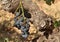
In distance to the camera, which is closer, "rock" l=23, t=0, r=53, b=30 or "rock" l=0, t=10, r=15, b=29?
"rock" l=23, t=0, r=53, b=30

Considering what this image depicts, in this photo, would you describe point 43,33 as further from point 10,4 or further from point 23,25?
point 10,4

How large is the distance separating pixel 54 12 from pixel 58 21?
0.88ft

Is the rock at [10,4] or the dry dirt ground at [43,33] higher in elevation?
the rock at [10,4]

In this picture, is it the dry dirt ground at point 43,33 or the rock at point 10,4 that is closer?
the dry dirt ground at point 43,33

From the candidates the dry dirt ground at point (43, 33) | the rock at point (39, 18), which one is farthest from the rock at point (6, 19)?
the rock at point (39, 18)

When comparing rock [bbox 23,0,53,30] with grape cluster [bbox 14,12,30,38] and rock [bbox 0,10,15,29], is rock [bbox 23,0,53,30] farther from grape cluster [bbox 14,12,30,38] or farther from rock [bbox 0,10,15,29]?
rock [bbox 0,10,15,29]

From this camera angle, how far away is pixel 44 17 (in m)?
4.83

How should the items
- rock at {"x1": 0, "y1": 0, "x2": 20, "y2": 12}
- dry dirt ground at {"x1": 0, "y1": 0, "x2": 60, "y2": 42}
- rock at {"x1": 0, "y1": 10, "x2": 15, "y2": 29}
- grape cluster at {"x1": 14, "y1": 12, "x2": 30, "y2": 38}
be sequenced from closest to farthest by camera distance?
dry dirt ground at {"x1": 0, "y1": 0, "x2": 60, "y2": 42} < grape cluster at {"x1": 14, "y1": 12, "x2": 30, "y2": 38} < rock at {"x1": 0, "y1": 10, "x2": 15, "y2": 29} < rock at {"x1": 0, "y1": 0, "x2": 20, "y2": 12}

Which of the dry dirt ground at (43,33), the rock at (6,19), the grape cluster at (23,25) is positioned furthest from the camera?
the rock at (6,19)

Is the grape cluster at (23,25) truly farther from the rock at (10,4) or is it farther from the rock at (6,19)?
the rock at (10,4)

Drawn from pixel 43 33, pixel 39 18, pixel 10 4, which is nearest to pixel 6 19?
pixel 10 4

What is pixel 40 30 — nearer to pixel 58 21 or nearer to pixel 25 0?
pixel 58 21

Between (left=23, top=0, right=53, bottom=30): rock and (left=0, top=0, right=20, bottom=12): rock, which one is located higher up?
(left=0, top=0, right=20, bottom=12): rock

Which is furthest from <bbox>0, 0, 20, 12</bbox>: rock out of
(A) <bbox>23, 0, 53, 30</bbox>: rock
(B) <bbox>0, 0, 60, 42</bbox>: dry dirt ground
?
(A) <bbox>23, 0, 53, 30</bbox>: rock
